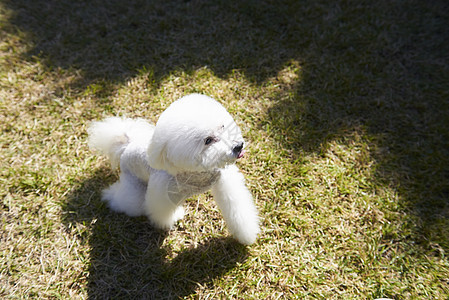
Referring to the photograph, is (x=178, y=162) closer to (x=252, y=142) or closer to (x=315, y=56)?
(x=252, y=142)

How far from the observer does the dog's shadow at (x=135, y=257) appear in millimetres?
1609

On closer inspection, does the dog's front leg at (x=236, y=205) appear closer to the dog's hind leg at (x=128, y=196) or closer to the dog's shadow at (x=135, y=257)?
the dog's shadow at (x=135, y=257)

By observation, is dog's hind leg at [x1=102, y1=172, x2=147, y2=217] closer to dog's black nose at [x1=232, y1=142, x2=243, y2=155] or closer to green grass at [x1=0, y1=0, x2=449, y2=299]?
green grass at [x1=0, y1=0, x2=449, y2=299]

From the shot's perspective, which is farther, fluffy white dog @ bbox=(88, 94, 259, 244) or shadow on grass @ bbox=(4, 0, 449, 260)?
shadow on grass @ bbox=(4, 0, 449, 260)

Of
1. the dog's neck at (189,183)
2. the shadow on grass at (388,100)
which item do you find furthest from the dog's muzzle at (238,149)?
the shadow on grass at (388,100)

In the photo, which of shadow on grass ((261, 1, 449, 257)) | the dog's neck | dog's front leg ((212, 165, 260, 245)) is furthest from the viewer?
shadow on grass ((261, 1, 449, 257))

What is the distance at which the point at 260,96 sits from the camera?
2494 millimetres

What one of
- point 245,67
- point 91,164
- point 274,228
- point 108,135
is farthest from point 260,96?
point 91,164

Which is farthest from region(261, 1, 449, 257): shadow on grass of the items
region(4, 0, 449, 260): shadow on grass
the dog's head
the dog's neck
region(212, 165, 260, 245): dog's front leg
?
the dog's head

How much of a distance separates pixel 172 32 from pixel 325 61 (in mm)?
1626

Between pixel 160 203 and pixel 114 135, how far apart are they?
535 mm

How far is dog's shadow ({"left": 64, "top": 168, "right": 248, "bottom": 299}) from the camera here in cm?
161

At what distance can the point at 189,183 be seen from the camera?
1.40m

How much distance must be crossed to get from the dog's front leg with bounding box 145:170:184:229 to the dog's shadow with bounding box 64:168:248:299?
13 cm
